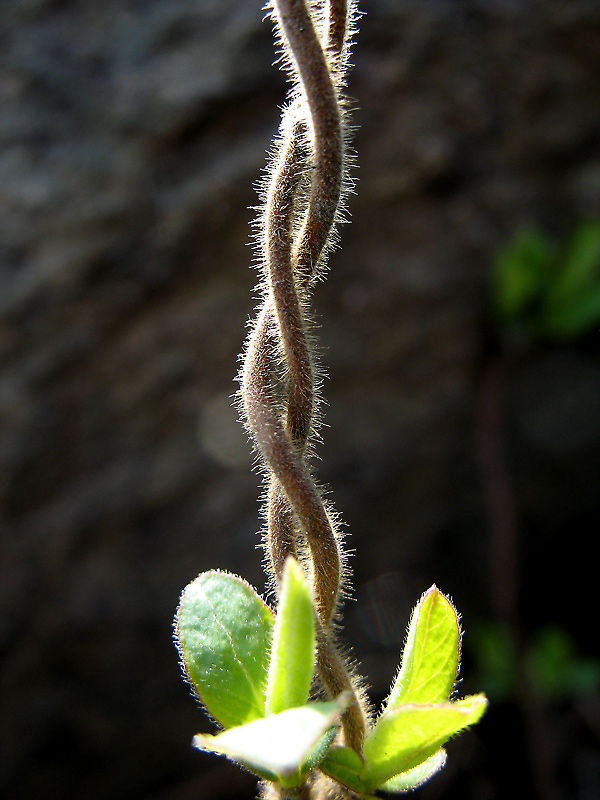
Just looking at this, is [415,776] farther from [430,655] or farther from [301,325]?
[301,325]

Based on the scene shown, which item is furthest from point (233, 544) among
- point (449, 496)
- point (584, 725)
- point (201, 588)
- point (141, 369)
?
point (201, 588)

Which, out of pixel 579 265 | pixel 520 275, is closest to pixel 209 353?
pixel 520 275

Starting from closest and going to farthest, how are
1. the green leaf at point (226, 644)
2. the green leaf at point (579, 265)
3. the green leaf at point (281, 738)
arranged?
the green leaf at point (281, 738)
the green leaf at point (226, 644)
the green leaf at point (579, 265)

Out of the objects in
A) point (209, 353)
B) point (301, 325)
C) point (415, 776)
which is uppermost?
point (209, 353)

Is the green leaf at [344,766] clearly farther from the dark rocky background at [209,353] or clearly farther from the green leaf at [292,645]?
the dark rocky background at [209,353]

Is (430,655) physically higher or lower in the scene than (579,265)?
lower

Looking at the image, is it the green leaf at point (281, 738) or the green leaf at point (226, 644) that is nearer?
the green leaf at point (281, 738)

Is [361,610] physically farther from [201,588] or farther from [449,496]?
[201,588]

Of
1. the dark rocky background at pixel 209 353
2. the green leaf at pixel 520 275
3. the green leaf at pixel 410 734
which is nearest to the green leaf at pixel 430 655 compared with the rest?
the green leaf at pixel 410 734
